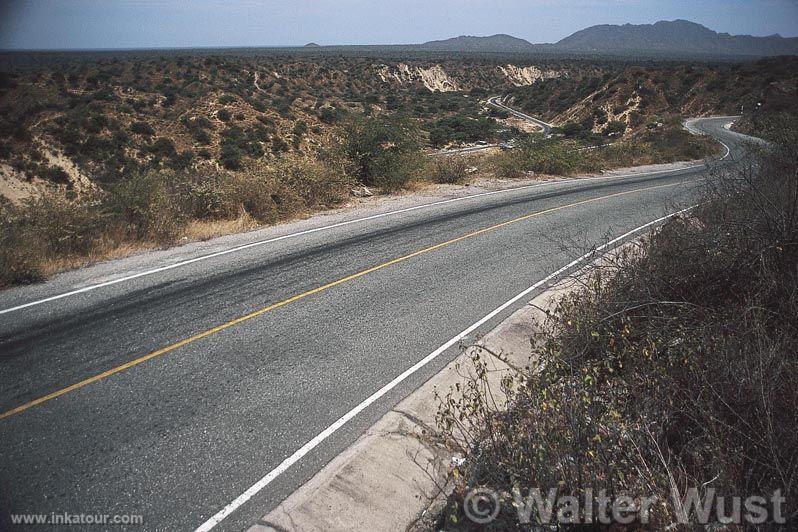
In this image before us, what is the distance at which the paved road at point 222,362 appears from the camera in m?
4.43

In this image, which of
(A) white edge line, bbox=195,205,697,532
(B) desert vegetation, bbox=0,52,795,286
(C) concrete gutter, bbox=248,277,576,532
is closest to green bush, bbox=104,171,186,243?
(B) desert vegetation, bbox=0,52,795,286

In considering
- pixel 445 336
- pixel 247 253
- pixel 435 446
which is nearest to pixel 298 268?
pixel 247 253

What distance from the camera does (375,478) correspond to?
4.58 meters

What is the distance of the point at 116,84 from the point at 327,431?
57.5 meters

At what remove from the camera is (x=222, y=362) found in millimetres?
6270

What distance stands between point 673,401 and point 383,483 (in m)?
2.77

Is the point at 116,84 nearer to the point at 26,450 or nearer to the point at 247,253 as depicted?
the point at 247,253

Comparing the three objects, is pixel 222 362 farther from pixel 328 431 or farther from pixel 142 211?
pixel 142 211

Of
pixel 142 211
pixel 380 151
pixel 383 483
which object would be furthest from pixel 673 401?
pixel 380 151

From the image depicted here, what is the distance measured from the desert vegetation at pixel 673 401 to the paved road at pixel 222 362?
1.93 m

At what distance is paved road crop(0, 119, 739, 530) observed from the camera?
443 cm

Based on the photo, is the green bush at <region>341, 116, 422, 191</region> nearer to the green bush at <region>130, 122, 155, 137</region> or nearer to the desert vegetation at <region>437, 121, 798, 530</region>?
the desert vegetation at <region>437, 121, 798, 530</region>

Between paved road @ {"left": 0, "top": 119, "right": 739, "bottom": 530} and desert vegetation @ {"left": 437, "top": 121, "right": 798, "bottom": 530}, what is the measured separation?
6.32 feet

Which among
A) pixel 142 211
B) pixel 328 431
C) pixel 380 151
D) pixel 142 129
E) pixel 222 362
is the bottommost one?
pixel 328 431
